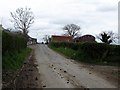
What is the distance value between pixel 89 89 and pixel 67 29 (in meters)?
122

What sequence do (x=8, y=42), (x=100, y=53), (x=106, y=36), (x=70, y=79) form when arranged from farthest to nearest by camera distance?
(x=106, y=36) → (x=100, y=53) → (x=8, y=42) → (x=70, y=79)

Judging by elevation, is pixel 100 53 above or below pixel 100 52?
below

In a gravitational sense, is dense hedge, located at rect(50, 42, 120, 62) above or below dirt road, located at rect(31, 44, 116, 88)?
above

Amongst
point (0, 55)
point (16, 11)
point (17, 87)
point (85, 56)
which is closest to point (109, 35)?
point (16, 11)

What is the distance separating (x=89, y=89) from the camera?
1200cm

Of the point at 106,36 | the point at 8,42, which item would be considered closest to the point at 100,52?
the point at 8,42

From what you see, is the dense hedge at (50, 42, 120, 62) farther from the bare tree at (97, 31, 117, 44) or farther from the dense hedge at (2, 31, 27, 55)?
the bare tree at (97, 31, 117, 44)

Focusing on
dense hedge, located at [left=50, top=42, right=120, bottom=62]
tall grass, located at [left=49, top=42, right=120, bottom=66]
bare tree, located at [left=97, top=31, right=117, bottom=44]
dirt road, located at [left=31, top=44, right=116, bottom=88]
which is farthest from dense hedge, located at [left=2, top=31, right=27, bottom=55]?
bare tree, located at [left=97, top=31, right=117, bottom=44]

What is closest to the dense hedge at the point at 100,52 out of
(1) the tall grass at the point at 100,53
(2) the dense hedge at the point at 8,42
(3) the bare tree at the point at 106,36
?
(1) the tall grass at the point at 100,53

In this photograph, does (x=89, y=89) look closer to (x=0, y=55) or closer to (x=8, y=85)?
Answer: (x=8, y=85)

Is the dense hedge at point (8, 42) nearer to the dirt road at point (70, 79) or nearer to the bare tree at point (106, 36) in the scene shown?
the dirt road at point (70, 79)

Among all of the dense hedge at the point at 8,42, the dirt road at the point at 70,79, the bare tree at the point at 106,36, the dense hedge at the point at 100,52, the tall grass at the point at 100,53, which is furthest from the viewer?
the bare tree at the point at 106,36

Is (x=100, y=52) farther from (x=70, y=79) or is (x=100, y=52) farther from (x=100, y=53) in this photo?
(x=70, y=79)

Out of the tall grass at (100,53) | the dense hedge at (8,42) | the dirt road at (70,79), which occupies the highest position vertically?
the dense hedge at (8,42)
